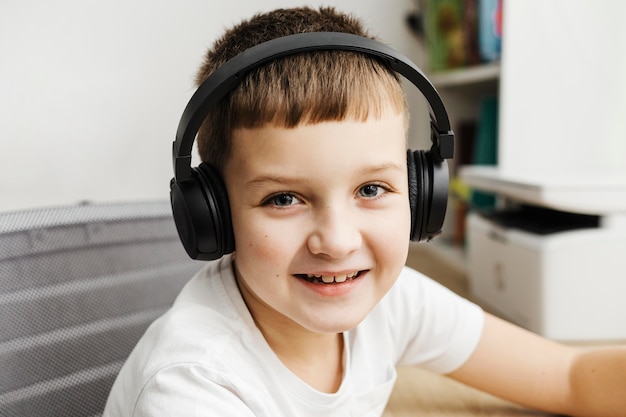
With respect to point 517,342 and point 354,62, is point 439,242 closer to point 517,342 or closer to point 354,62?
point 517,342

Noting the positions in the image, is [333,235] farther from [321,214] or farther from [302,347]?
[302,347]

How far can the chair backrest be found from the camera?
0.69 m

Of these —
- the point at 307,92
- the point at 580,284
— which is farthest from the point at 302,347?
the point at 580,284

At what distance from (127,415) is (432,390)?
1.50 ft

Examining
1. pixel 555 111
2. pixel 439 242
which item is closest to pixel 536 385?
pixel 555 111

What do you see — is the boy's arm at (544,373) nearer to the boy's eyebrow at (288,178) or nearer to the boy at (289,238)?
the boy at (289,238)

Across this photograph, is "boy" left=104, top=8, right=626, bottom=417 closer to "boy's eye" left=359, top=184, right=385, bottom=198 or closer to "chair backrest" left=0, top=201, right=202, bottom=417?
"boy's eye" left=359, top=184, right=385, bottom=198

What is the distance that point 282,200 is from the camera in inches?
21.4

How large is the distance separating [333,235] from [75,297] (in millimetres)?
407

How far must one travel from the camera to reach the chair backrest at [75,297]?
2.27 feet

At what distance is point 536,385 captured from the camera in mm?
736

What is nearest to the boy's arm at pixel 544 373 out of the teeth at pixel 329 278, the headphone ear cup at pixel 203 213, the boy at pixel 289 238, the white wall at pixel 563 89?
the boy at pixel 289 238

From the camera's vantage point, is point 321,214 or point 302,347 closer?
point 321,214

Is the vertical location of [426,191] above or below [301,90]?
below
